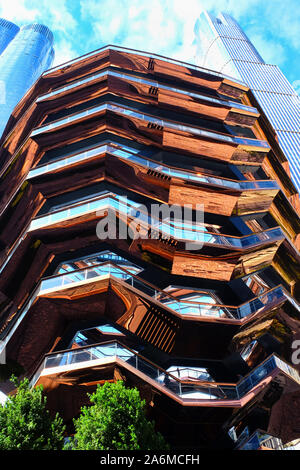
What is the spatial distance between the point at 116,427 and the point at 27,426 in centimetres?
227

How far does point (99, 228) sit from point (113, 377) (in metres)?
6.95

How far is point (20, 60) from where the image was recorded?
128 metres

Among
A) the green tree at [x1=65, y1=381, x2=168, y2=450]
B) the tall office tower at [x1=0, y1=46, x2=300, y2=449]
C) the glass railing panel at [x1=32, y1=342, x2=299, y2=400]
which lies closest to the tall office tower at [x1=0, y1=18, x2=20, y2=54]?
the tall office tower at [x1=0, y1=46, x2=300, y2=449]

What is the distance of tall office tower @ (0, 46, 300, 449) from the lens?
46.7 feet

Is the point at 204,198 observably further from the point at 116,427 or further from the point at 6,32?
the point at 6,32

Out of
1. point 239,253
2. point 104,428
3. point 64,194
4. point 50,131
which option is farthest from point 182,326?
point 50,131

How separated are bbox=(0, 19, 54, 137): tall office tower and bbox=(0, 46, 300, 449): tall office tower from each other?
81.2 metres

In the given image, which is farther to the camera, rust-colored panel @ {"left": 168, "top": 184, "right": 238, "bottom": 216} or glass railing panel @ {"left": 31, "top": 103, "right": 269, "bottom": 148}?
glass railing panel @ {"left": 31, "top": 103, "right": 269, "bottom": 148}

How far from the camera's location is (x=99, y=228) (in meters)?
17.3

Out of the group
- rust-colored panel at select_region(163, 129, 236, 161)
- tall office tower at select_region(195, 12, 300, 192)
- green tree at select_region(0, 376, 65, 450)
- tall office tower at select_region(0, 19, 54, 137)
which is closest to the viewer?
green tree at select_region(0, 376, 65, 450)

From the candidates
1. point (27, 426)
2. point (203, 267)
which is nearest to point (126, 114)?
point (203, 267)

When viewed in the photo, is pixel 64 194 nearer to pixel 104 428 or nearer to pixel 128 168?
pixel 128 168

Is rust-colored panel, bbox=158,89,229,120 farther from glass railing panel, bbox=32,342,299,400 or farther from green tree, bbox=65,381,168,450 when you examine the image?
green tree, bbox=65,381,168,450

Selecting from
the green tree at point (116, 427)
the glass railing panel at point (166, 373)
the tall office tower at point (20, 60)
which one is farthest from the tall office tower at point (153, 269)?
the tall office tower at point (20, 60)
